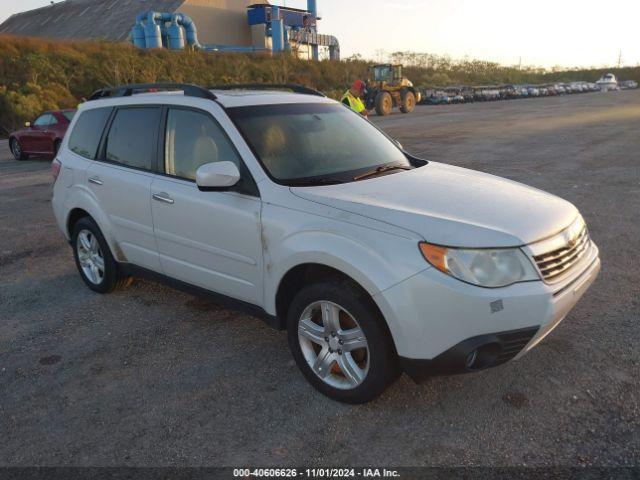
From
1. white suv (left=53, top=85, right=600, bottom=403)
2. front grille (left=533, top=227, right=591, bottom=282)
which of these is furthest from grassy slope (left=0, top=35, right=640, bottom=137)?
front grille (left=533, top=227, right=591, bottom=282)

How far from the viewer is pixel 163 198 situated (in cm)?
381

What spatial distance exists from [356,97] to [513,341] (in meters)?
21.1

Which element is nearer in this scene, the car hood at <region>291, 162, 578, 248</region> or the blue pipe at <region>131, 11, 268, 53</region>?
the car hood at <region>291, 162, 578, 248</region>

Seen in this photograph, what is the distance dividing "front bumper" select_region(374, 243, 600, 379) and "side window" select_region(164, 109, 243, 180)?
4.90ft

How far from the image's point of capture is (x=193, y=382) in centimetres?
333

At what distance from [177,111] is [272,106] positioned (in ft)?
2.31

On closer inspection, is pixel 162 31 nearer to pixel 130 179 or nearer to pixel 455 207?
pixel 130 179

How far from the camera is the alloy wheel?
2922 mm

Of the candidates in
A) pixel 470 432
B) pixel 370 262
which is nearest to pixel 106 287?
pixel 370 262

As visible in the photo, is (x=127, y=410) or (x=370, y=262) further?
(x=127, y=410)

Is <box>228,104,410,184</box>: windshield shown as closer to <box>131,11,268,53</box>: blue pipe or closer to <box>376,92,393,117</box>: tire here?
<box>376,92,393,117</box>: tire

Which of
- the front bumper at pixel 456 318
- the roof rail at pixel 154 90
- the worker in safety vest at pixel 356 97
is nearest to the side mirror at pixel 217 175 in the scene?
the roof rail at pixel 154 90

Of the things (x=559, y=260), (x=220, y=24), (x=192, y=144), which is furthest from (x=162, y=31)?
(x=559, y=260)

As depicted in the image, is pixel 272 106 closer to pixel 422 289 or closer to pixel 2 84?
pixel 422 289
